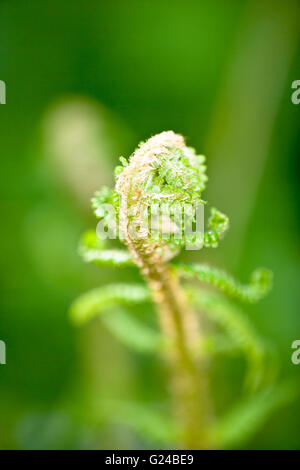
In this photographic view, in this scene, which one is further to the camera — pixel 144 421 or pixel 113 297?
pixel 144 421

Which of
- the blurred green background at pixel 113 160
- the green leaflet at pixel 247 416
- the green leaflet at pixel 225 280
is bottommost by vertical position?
the green leaflet at pixel 247 416

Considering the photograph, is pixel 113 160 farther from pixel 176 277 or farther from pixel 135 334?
pixel 176 277

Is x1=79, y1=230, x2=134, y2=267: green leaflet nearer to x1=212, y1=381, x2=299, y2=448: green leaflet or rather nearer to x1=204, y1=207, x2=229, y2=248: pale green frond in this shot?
x1=204, y1=207, x2=229, y2=248: pale green frond

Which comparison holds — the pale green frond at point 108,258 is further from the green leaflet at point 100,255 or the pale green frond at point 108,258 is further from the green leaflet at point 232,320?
the green leaflet at point 232,320

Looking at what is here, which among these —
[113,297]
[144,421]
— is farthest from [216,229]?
[144,421]

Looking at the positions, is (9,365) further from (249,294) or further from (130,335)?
(249,294)

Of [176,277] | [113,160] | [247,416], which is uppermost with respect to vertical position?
[113,160]

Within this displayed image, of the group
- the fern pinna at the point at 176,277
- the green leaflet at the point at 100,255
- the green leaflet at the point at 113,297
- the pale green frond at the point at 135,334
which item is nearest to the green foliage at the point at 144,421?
the fern pinna at the point at 176,277
